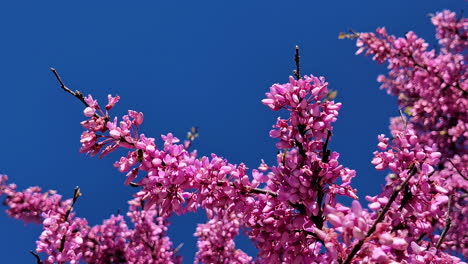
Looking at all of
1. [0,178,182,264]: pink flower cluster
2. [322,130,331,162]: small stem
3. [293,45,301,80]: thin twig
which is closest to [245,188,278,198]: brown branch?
[322,130,331,162]: small stem

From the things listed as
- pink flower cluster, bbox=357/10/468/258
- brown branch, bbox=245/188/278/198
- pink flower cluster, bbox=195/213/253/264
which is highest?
pink flower cluster, bbox=357/10/468/258

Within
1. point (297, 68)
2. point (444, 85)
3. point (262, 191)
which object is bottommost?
point (262, 191)

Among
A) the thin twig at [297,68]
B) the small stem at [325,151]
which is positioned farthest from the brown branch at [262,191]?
the thin twig at [297,68]

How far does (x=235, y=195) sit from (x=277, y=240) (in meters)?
0.49

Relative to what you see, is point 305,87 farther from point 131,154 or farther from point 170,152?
point 131,154

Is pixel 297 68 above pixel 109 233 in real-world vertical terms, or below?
below

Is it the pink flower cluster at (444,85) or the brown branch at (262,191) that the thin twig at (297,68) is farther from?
the pink flower cluster at (444,85)

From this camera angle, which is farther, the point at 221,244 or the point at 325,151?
the point at 221,244

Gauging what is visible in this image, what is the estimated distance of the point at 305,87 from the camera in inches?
109

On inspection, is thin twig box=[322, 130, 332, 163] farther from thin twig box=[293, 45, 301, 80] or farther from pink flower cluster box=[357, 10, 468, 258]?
pink flower cluster box=[357, 10, 468, 258]

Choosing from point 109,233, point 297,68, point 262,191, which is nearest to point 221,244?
point 109,233

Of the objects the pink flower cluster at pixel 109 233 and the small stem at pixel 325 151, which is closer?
the small stem at pixel 325 151

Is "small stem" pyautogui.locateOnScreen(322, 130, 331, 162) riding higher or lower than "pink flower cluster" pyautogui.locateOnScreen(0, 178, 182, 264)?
lower

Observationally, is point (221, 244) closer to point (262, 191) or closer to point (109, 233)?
point (109, 233)
